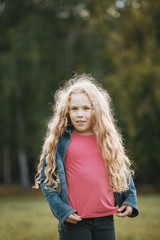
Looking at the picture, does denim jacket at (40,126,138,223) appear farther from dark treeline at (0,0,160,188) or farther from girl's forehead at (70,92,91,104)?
dark treeline at (0,0,160,188)

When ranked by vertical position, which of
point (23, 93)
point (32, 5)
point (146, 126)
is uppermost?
point (32, 5)

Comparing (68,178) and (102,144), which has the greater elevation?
(102,144)

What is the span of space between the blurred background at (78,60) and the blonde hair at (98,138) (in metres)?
11.3

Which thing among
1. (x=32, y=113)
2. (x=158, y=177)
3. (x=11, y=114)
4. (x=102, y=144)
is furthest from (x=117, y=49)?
(x=102, y=144)

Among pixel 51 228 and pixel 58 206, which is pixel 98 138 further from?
pixel 51 228

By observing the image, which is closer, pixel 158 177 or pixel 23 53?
pixel 23 53

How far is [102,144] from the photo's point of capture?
8.79 feet

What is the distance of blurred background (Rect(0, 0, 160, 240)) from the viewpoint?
49.0ft

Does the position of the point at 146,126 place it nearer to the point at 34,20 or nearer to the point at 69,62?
the point at 69,62

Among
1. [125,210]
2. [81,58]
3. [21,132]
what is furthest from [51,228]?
[21,132]

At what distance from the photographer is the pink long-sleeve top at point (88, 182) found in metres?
2.52

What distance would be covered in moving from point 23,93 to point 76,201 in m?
16.0

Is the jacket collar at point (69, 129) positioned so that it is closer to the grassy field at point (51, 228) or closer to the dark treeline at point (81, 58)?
the grassy field at point (51, 228)

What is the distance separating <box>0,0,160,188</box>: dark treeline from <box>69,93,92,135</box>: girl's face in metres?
11.5
